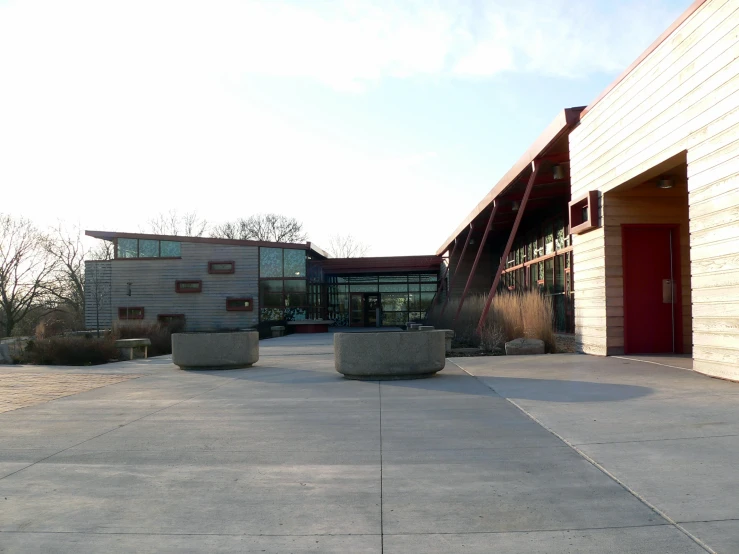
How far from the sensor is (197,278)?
35.1 meters

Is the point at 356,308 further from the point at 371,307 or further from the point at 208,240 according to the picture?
Answer: the point at 208,240

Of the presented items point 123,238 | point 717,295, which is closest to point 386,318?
point 123,238

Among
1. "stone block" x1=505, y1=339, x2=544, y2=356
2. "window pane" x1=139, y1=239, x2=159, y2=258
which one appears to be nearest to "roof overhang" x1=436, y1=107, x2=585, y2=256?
"stone block" x1=505, y1=339, x2=544, y2=356

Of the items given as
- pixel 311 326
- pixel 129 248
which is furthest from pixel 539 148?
pixel 129 248

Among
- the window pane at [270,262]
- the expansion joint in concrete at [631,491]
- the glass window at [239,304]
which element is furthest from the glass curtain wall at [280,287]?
the expansion joint in concrete at [631,491]

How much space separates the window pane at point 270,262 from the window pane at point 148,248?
6.14 metres

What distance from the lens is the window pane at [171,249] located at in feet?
117

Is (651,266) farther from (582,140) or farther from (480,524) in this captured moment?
(480,524)

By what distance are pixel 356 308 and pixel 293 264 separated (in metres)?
6.96

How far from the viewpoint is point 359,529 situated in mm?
3420

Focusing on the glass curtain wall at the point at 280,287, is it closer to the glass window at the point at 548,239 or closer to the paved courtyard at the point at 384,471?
the glass window at the point at 548,239

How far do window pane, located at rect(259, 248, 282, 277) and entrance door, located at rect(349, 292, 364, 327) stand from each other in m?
7.01

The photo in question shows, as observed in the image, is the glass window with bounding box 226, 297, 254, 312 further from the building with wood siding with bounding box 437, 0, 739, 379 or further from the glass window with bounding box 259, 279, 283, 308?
the building with wood siding with bounding box 437, 0, 739, 379

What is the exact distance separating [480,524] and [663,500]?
1.12 metres
